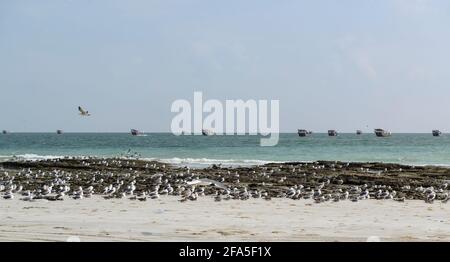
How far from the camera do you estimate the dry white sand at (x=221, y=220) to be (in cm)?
1099

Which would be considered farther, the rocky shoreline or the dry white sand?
the rocky shoreline

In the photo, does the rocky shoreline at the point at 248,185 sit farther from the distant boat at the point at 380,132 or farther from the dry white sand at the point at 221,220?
the distant boat at the point at 380,132

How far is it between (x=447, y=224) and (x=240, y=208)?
5.41m

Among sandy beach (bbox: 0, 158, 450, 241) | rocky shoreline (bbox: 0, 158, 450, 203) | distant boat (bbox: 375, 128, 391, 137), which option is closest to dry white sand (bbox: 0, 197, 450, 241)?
sandy beach (bbox: 0, 158, 450, 241)

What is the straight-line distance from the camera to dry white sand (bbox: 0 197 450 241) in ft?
36.1

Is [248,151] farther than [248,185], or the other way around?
[248,151]

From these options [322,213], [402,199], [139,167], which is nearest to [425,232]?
[322,213]

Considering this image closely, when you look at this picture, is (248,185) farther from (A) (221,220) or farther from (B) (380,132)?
(B) (380,132)

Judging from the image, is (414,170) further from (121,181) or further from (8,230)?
(8,230)

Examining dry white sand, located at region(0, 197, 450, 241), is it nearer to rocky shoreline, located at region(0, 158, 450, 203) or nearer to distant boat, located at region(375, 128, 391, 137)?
rocky shoreline, located at region(0, 158, 450, 203)

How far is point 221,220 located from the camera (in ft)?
44.5

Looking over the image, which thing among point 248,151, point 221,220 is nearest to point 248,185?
point 221,220

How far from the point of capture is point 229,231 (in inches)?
459
